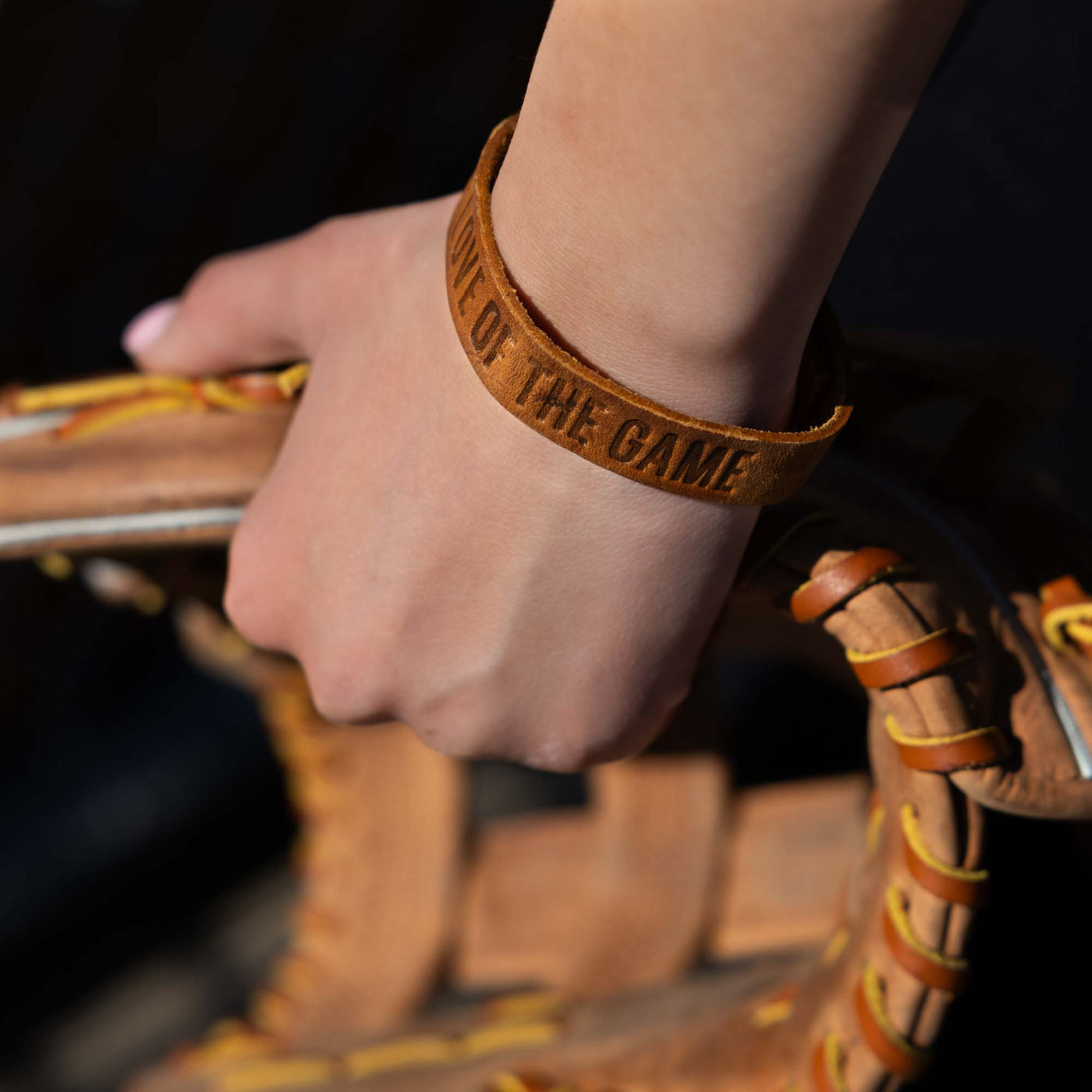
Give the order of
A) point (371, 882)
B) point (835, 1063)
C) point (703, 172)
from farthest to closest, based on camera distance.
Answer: point (371, 882) → point (835, 1063) → point (703, 172)

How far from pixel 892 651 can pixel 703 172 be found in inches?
9.4

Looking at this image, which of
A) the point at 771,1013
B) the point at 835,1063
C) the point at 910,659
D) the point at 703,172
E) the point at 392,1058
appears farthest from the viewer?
the point at 392,1058

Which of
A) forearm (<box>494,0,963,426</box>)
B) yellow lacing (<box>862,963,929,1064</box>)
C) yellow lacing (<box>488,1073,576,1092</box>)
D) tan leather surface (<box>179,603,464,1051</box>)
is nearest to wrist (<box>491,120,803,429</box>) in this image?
forearm (<box>494,0,963,426</box>)

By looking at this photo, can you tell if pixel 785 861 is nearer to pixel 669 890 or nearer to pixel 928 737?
pixel 669 890

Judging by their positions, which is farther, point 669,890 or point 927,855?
point 669,890

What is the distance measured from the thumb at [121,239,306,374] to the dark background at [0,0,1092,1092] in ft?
1.66

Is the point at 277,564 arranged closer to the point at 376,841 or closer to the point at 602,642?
the point at 602,642

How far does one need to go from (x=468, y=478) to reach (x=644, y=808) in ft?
2.03

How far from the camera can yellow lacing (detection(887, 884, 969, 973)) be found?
55 centimetres

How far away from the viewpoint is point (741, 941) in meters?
1.00

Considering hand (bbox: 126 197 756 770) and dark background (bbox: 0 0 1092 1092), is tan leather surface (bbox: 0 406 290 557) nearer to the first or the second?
hand (bbox: 126 197 756 770)

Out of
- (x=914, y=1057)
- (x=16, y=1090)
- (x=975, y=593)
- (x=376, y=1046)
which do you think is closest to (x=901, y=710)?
(x=975, y=593)

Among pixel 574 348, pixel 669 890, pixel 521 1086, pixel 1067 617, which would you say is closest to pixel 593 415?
pixel 574 348

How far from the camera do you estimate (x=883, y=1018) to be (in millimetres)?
Result: 565
